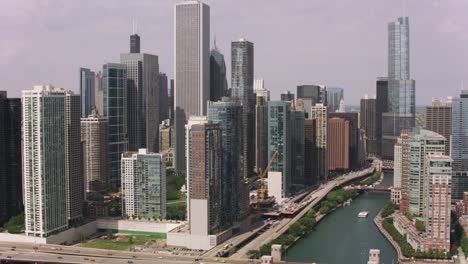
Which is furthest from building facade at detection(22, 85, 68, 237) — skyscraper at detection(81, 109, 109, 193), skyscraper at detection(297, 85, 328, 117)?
skyscraper at detection(297, 85, 328, 117)

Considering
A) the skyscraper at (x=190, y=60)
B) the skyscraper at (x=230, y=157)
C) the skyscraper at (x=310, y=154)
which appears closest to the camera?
the skyscraper at (x=230, y=157)

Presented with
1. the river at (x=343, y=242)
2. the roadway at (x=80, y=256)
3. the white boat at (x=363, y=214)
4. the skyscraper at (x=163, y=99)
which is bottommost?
the river at (x=343, y=242)

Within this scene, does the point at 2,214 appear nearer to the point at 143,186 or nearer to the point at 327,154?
the point at 143,186

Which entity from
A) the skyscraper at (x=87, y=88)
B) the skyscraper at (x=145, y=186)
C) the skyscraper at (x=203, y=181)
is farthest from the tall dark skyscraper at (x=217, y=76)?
the skyscraper at (x=203, y=181)

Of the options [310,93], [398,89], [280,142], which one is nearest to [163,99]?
[310,93]

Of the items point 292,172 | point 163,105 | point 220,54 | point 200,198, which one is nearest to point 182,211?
point 200,198

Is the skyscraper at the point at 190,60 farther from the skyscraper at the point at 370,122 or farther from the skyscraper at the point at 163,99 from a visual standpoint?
the skyscraper at the point at 370,122

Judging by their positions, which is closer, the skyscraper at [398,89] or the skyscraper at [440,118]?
the skyscraper at [440,118]

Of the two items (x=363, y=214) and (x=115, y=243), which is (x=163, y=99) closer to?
(x=363, y=214)
